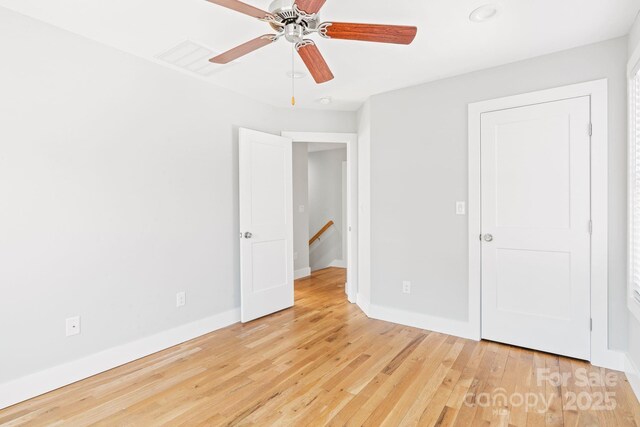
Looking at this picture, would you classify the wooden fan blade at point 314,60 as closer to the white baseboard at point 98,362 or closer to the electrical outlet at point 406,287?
the electrical outlet at point 406,287

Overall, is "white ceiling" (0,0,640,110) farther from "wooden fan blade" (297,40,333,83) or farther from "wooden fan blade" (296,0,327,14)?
"wooden fan blade" (296,0,327,14)

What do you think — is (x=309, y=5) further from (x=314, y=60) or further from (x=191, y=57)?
(x=191, y=57)

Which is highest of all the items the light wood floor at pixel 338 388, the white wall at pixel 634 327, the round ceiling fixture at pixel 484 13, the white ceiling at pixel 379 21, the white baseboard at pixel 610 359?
the white ceiling at pixel 379 21

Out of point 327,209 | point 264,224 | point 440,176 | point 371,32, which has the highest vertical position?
point 371,32

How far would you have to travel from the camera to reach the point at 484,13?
82.8 inches

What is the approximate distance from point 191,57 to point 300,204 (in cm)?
322

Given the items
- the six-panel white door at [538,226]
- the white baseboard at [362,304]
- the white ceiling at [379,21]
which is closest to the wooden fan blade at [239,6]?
the white ceiling at [379,21]

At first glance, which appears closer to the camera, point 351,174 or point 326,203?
point 351,174

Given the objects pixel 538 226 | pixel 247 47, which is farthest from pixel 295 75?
pixel 538 226

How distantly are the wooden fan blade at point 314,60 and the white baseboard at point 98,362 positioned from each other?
8.02ft

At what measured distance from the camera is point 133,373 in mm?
2479

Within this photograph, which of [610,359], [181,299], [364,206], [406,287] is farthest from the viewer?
[364,206]

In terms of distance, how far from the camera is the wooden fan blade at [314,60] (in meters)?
1.89

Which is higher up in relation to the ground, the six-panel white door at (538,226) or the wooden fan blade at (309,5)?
the wooden fan blade at (309,5)
